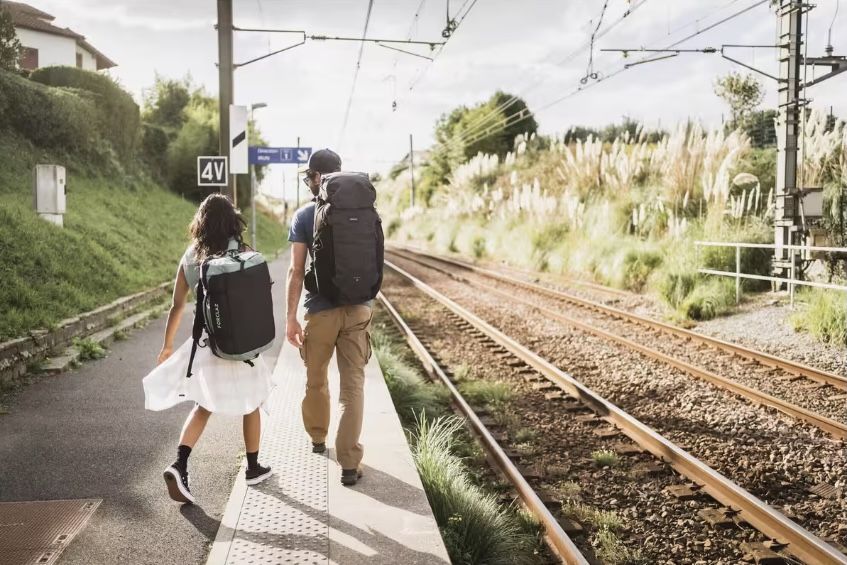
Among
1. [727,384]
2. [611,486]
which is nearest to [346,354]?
[611,486]

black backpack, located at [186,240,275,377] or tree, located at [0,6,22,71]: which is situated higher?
tree, located at [0,6,22,71]

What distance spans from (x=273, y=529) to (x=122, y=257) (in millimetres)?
11579

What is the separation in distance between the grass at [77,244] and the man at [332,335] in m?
4.37

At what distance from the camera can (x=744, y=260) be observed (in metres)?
12.9

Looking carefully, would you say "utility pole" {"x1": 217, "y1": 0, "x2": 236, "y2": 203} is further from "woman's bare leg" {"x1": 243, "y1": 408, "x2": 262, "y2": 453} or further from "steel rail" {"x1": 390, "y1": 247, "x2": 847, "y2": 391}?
"woman's bare leg" {"x1": 243, "y1": 408, "x2": 262, "y2": 453}

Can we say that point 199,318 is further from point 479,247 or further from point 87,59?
point 87,59

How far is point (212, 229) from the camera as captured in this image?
13.7ft

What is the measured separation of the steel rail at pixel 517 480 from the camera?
13.7 feet

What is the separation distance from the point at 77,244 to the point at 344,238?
964 cm

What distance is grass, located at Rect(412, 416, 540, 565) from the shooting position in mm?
4023

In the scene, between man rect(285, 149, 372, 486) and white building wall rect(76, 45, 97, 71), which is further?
white building wall rect(76, 45, 97, 71)

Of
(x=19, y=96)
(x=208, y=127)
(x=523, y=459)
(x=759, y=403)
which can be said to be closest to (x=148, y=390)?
(x=523, y=459)

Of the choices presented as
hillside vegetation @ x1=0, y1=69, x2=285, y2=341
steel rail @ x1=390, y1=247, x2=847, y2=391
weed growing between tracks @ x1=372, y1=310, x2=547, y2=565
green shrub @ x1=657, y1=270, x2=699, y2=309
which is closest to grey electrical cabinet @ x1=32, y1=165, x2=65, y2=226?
hillside vegetation @ x1=0, y1=69, x2=285, y2=341

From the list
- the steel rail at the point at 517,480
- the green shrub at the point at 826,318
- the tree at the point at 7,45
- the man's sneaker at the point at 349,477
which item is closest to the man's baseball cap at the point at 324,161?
the man's sneaker at the point at 349,477
